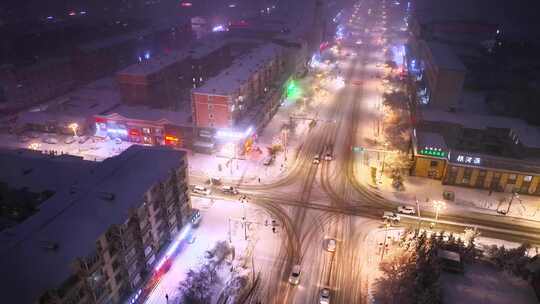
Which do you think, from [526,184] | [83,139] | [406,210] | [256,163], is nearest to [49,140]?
[83,139]

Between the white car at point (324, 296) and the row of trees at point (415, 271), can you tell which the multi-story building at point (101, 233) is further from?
the row of trees at point (415, 271)

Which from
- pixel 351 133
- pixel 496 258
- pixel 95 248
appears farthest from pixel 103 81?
pixel 496 258

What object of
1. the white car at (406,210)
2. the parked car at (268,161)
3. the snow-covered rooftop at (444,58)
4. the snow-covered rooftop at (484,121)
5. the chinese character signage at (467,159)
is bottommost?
the white car at (406,210)

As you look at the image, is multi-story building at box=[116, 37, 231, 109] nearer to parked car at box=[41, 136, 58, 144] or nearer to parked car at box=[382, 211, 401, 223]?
parked car at box=[41, 136, 58, 144]

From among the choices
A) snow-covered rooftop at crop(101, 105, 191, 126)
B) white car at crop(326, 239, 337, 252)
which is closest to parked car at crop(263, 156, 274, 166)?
snow-covered rooftop at crop(101, 105, 191, 126)

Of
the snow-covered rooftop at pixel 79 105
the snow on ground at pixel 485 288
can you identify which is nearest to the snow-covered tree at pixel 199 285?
the snow on ground at pixel 485 288
